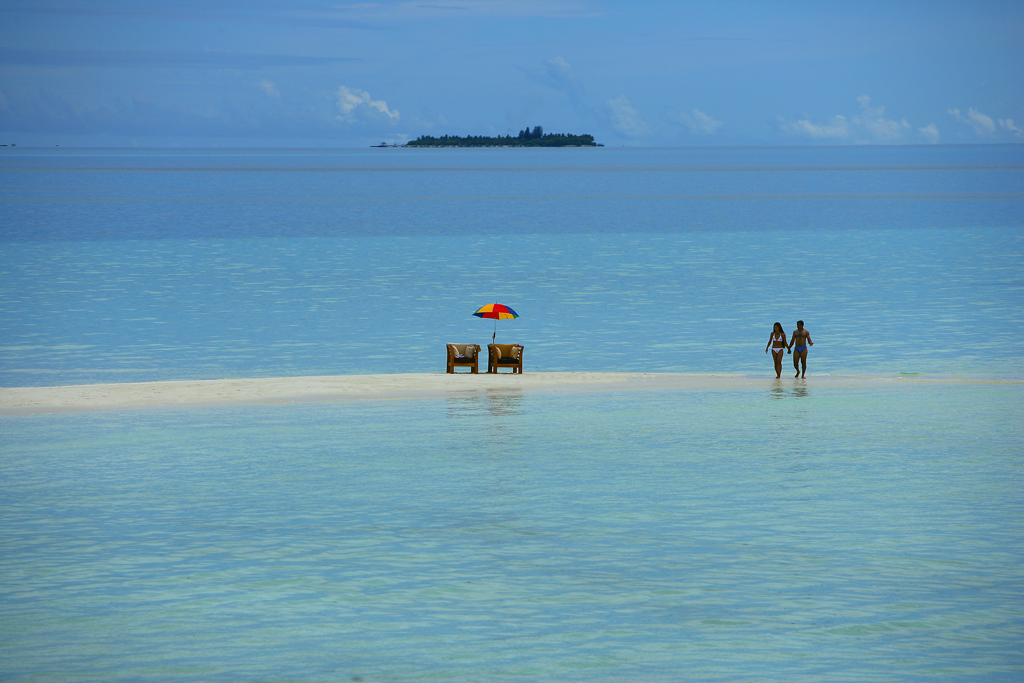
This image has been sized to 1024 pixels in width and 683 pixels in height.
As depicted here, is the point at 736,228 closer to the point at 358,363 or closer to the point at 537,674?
the point at 358,363

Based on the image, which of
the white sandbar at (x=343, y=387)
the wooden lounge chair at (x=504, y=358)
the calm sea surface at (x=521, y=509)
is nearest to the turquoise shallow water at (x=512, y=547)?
the calm sea surface at (x=521, y=509)

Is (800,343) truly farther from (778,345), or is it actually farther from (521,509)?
(521,509)

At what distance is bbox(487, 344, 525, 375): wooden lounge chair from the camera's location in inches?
1131

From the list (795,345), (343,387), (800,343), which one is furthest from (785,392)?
(343,387)

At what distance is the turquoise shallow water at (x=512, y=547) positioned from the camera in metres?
10.9

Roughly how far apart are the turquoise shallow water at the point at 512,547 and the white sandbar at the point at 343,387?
174cm

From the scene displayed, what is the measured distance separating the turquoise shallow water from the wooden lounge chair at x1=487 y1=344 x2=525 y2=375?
5623mm

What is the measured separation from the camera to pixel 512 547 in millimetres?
14195

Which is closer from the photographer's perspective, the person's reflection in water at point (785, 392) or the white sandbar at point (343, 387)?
the white sandbar at point (343, 387)

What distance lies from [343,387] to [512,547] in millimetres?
12912

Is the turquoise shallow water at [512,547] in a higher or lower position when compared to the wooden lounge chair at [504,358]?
lower

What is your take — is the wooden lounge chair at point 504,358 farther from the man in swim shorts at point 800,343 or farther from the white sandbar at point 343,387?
the man in swim shorts at point 800,343

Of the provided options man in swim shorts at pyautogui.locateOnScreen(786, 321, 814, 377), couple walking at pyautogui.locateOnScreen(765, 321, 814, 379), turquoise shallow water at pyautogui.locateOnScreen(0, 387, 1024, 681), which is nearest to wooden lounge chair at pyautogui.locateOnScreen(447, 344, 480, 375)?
turquoise shallow water at pyautogui.locateOnScreen(0, 387, 1024, 681)

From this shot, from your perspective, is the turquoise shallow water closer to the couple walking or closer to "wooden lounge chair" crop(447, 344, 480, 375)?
the couple walking
